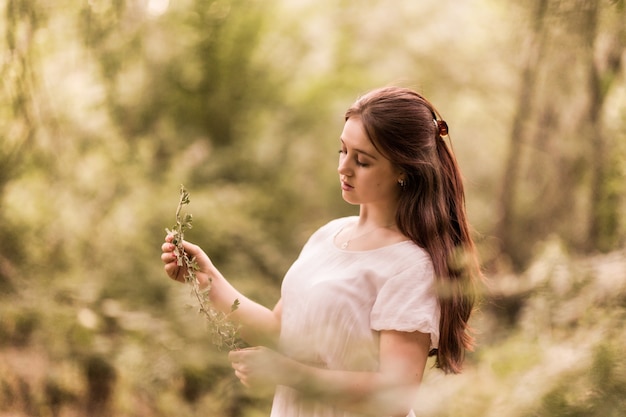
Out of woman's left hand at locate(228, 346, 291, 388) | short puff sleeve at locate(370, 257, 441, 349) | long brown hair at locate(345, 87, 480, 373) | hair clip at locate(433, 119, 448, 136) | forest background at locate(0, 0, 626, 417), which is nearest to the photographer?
woman's left hand at locate(228, 346, 291, 388)

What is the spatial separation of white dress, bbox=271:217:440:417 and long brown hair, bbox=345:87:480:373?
44 millimetres

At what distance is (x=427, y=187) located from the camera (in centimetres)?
161

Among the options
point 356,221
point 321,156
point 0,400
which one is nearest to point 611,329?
point 356,221

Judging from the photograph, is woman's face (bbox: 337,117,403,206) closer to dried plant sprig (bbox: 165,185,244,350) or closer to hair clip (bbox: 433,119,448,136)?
hair clip (bbox: 433,119,448,136)

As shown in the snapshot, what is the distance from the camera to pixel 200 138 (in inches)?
195

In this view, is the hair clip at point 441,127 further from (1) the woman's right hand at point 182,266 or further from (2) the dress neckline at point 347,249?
(1) the woman's right hand at point 182,266

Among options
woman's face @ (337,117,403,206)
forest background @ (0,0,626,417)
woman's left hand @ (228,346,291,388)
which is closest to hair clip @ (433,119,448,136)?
woman's face @ (337,117,403,206)

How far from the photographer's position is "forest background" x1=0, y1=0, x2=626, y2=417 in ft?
8.97

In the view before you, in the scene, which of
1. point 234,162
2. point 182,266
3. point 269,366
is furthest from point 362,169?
point 234,162

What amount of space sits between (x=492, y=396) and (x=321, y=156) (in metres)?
4.44

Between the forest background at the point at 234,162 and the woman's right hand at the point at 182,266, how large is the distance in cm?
13

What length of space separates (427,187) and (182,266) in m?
0.59

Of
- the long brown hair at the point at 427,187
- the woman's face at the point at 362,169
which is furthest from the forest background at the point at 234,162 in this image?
the woman's face at the point at 362,169

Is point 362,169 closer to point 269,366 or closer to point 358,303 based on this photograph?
point 358,303
